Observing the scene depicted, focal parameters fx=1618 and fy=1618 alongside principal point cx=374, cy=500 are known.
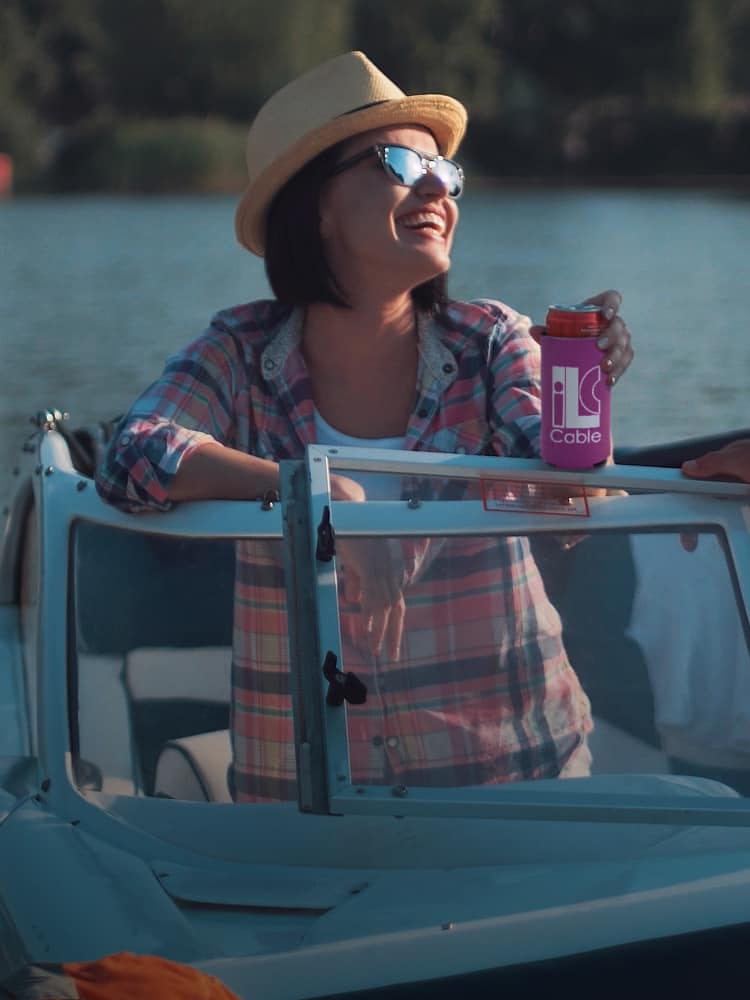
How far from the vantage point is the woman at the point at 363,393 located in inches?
82.2

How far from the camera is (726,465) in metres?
2.13

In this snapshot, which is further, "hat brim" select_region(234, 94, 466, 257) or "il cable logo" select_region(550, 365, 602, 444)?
"hat brim" select_region(234, 94, 466, 257)

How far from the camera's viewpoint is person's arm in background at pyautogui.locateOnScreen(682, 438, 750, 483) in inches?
83.4

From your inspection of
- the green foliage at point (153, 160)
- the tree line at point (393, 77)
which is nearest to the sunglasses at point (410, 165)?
the green foliage at point (153, 160)

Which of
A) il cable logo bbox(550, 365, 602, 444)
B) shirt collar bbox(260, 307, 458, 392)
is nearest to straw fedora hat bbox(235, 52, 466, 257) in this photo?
shirt collar bbox(260, 307, 458, 392)

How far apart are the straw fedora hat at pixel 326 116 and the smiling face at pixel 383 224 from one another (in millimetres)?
40

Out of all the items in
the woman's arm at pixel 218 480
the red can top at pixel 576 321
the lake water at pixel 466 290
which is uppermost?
the lake water at pixel 466 290

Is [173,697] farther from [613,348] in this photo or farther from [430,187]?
[430,187]

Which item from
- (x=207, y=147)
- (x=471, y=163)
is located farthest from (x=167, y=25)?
(x=207, y=147)

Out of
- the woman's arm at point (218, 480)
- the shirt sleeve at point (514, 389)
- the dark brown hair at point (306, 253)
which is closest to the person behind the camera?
the woman's arm at point (218, 480)

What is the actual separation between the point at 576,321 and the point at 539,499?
254 mm

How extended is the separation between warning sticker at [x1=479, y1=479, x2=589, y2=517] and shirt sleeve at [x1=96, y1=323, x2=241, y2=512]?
47 centimetres

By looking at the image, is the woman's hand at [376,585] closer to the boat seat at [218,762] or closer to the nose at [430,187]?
the boat seat at [218,762]

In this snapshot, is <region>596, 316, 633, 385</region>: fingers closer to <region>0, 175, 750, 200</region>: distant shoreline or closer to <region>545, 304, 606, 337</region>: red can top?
<region>545, 304, 606, 337</region>: red can top
